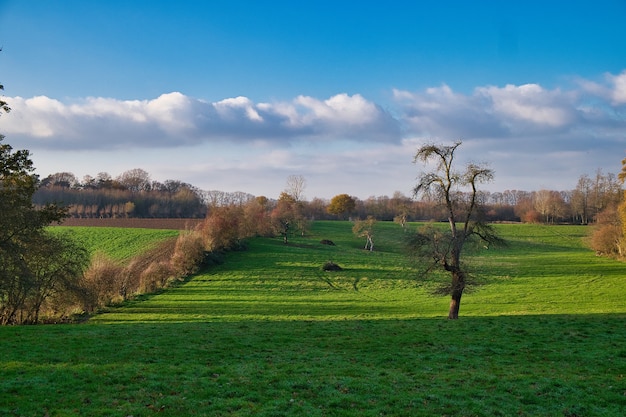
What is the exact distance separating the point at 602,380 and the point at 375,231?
98.3m

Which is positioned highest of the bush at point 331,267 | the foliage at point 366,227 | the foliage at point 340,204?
the foliage at point 340,204

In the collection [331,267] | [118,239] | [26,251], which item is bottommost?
[331,267]

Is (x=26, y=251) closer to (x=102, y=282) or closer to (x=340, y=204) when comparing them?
(x=102, y=282)

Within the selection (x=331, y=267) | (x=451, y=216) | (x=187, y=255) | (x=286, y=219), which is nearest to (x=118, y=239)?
(x=187, y=255)

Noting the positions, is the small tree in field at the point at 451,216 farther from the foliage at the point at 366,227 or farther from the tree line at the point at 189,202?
the tree line at the point at 189,202

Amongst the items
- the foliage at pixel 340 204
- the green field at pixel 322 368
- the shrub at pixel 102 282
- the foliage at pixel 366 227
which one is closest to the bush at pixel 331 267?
the foliage at pixel 366 227

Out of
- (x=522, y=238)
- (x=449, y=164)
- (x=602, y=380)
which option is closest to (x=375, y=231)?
(x=522, y=238)

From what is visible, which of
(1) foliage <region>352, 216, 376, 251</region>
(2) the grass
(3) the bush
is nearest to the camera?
(3) the bush

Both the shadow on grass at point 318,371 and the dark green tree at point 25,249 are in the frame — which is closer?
the shadow on grass at point 318,371

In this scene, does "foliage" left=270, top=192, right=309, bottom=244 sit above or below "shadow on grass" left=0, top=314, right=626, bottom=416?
above

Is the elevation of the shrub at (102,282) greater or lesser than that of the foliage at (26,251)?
lesser

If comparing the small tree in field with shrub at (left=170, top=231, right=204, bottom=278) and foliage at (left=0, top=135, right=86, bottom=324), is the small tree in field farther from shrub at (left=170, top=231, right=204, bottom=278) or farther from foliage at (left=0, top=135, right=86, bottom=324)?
shrub at (left=170, top=231, right=204, bottom=278)

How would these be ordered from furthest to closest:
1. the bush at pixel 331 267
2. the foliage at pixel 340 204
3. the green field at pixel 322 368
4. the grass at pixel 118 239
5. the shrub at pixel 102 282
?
1. the foliage at pixel 340 204
2. the grass at pixel 118 239
3. the bush at pixel 331 267
4. the shrub at pixel 102 282
5. the green field at pixel 322 368

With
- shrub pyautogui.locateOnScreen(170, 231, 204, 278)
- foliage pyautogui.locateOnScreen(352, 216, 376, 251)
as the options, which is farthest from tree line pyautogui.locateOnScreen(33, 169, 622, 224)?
shrub pyautogui.locateOnScreen(170, 231, 204, 278)
